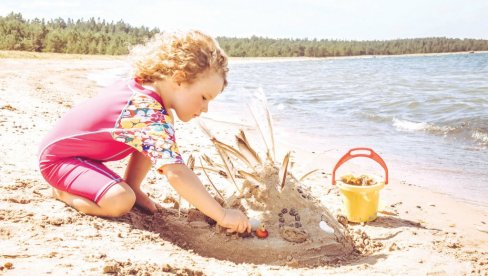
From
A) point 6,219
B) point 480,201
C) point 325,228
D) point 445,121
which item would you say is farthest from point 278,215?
point 445,121

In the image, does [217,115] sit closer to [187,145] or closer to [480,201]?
[187,145]

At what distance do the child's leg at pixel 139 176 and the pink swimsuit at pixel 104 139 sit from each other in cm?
15

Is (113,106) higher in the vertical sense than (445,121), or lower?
higher

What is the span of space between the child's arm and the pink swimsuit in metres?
0.05

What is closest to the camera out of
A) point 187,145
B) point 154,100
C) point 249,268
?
point 249,268

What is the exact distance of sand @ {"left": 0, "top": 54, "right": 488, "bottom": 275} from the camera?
1890 millimetres

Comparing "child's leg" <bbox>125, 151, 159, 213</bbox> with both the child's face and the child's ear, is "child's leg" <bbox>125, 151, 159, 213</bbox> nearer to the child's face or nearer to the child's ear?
the child's face

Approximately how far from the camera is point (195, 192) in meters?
2.25

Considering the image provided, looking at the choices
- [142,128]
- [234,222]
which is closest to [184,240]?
[234,222]

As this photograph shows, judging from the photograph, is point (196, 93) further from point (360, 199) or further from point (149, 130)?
point (360, 199)

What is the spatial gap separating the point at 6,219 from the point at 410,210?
111 inches

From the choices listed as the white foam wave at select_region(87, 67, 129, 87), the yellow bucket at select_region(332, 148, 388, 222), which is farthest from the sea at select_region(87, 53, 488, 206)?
the white foam wave at select_region(87, 67, 129, 87)

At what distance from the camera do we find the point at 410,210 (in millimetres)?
3480

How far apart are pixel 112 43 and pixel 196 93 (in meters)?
47.0
